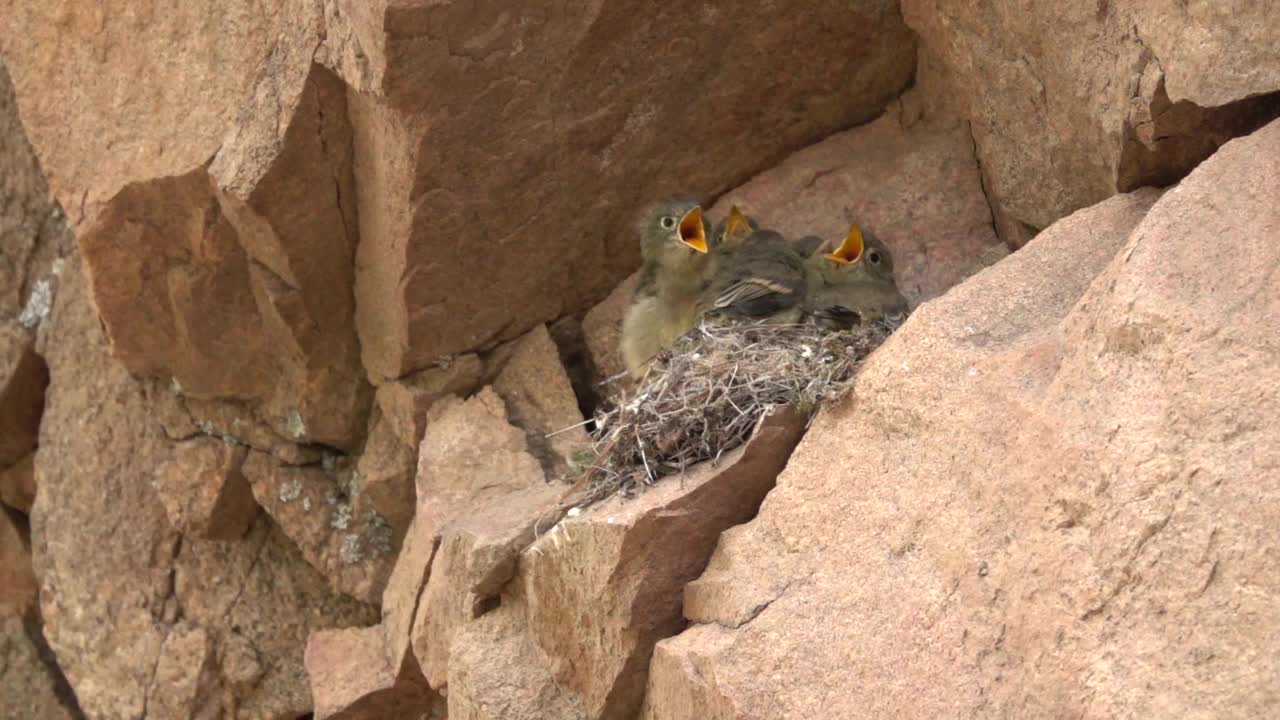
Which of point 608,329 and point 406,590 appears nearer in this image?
point 406,590

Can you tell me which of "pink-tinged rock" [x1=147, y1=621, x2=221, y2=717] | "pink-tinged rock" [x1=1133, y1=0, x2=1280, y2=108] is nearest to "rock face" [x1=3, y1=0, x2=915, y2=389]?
"pink-tinged rock" [x1=147, y1=621, x2=221, y2=717]

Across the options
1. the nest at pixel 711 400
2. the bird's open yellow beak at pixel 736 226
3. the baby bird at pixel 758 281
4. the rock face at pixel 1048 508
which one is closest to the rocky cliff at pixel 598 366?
the rock face at pixel 1048 508

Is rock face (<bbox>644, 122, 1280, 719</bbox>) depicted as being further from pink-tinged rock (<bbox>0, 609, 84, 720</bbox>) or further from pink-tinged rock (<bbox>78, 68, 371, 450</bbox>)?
pink-tinged rock (<bbox>0, 609, 84, 720</bbox>)

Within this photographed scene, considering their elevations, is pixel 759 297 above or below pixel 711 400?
above

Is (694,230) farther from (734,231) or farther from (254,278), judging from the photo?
(254,278)

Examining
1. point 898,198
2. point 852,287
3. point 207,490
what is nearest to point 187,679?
point 207,490

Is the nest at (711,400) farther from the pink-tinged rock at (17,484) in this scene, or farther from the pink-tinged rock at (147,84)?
the pink-tinged rock at (17,484)

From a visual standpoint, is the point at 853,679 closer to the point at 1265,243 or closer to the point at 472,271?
the point at 1265,243
